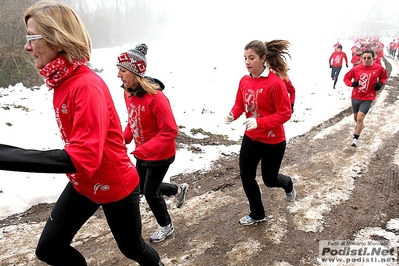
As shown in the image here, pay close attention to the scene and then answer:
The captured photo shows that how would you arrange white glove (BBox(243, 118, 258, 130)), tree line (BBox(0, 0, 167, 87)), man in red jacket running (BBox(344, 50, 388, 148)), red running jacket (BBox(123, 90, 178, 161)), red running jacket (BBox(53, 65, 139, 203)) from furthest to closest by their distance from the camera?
tree line (BBox(0, 0, 167, 87)) → man in red jacket running (BBox(344, 50, 388, 148)) → white glove (BBox(243, 118, 258, 130)) → red running jacket (BBox(123, 90, 178, 161)) → red running jacket (BBox(53, 65, 139, 203))

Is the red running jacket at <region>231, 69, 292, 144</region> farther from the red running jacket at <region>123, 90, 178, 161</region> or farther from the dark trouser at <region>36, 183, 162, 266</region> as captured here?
the dark trouser at <region>36, 183, 162, 266</region>

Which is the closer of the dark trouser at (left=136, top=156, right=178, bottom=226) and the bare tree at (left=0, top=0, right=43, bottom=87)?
the dark trouser at (left=136, top=156, right=178, bottom=226)

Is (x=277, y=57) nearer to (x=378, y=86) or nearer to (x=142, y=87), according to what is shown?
(x=142, y=87)

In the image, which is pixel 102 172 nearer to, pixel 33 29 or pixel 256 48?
pixel 33 29

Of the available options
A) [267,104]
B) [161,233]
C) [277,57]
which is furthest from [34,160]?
[277,57]

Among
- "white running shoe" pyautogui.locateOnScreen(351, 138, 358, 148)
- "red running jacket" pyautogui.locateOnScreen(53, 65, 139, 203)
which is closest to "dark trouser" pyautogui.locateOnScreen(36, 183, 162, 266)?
"red running jacket" pyautogui.locateOnScreen(53, 65, 139, 203)

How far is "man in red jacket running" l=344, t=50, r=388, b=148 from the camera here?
Result: 7043 millimetres

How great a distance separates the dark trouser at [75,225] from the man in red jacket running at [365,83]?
244 inches

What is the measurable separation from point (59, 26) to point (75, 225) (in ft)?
4.65

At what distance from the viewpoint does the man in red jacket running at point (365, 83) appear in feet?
23.1

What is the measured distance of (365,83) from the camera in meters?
7.05

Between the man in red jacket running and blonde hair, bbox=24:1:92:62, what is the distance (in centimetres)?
676

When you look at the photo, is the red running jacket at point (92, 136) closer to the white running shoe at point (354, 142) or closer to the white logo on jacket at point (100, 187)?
the white logo on jacket at point (100, 187)

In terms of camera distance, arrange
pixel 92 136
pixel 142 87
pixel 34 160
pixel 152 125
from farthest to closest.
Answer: pixel 152 125
pixel 142 87
pixel 92 136
pixel 34 160
